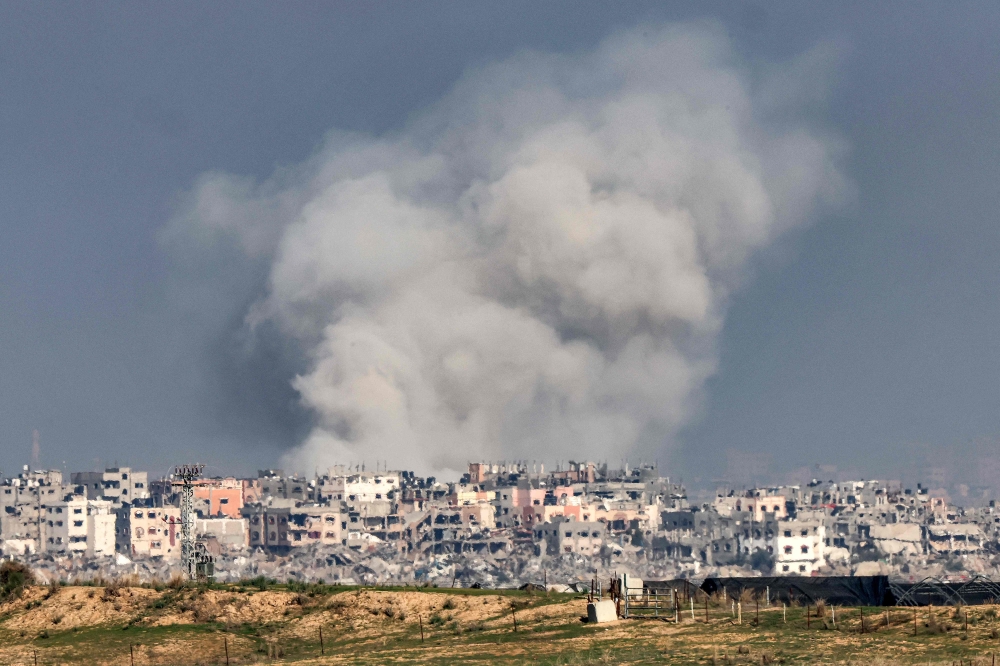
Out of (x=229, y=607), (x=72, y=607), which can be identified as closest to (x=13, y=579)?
(x=72, y=607)

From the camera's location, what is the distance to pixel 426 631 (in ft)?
142

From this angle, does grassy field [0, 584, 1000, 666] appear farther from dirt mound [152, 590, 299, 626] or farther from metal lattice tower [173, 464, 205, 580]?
metal lattice tower [173, 464, 205, 580]

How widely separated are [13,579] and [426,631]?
46.7 ft

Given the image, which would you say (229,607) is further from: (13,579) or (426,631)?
(13,579)

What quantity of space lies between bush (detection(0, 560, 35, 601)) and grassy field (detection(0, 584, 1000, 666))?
556 millimetres

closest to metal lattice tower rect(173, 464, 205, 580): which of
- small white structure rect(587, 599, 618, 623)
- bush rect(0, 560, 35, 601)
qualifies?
bush rect(0, 560, 35, 601)

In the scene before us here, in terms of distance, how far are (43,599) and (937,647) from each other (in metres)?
26.7

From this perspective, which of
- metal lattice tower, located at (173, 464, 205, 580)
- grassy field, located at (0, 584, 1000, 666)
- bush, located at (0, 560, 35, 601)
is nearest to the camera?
grassy field, located at (0, 584, 1000, 666)

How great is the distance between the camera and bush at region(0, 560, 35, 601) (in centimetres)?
4759

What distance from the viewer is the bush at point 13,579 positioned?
4759 cm

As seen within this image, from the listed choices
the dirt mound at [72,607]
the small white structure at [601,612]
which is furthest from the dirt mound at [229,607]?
the small white structure at [601,612]

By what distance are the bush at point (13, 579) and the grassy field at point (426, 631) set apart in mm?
556

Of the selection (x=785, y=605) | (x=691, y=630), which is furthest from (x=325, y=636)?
(x=785, y=605)

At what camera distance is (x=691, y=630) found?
39.6 m
